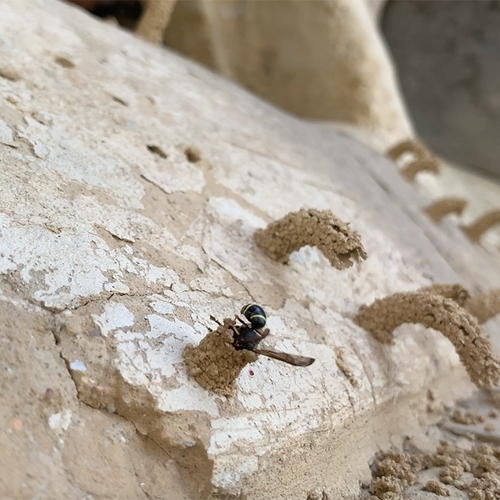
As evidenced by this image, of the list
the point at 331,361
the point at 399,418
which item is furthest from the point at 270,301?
the point at 399,418

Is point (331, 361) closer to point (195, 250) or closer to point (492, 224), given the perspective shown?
point (195, 250)

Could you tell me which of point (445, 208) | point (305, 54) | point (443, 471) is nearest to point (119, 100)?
point (443, 471)

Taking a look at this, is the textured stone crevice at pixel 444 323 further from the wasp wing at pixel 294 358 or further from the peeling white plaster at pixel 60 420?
the peeling white plaster at pixel 60 420

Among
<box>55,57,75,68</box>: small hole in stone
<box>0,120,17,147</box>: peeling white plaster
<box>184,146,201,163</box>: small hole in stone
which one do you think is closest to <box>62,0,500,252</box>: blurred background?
<box>55,57,75,68</box>: small hole in stone

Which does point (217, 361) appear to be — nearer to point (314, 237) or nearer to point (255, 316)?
point (255, 316)

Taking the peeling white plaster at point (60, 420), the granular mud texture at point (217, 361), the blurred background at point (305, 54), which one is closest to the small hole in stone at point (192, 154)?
the granular mud texture at point (217, 361)
